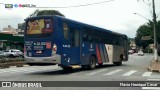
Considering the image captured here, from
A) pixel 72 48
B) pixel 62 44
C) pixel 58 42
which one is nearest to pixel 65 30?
pixel 62 44

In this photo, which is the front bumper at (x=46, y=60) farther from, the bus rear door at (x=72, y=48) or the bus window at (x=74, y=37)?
the bus window at (x=74, y=37)

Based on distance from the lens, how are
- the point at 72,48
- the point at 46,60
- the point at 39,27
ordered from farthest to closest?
the point at 72,48
the point at 39,27
the point at 46,60

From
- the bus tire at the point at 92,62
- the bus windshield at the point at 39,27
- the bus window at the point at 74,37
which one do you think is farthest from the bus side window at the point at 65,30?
the bus tire at the point at 92,62

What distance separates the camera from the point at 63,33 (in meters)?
21.1

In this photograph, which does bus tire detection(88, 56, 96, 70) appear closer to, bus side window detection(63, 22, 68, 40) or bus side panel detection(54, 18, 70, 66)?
bus side panel detection(54, 18, 70, 66)

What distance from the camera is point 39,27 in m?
21.0

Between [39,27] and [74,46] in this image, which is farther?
[74,46]

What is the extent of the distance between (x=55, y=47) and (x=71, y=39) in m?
Answer: 2.02

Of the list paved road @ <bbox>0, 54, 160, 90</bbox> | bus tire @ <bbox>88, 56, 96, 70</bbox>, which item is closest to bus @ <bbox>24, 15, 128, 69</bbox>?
bus tire @ <bbox>88, 56, 96, 70</bbox>

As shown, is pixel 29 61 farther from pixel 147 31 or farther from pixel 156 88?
pixel 147 31

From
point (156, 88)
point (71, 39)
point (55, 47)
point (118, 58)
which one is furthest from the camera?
point (118, 58)

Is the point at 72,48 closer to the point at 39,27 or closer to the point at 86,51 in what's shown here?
the point at 86,51

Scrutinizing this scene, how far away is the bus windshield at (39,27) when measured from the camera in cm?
2059

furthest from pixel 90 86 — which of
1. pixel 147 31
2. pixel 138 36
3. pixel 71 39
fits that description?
pixel 138 36
